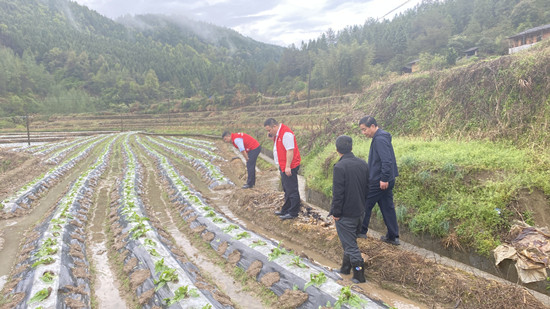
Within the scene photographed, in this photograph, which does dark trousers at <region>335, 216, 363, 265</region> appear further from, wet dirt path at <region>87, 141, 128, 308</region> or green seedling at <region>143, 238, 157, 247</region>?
→ green seedling at <region>143, 238, 157, 247</region>

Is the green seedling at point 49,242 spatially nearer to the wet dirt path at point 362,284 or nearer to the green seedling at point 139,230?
the green seedling at point 139,230

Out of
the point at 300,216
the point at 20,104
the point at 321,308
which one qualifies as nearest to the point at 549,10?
the point at 300,216

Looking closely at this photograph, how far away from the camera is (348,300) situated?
3.14 metres

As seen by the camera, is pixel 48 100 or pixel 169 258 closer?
pixel 169 258

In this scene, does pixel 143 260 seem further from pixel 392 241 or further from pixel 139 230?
pixel 392 241

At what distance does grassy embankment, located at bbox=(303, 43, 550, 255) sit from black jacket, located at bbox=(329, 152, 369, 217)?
2016 mm

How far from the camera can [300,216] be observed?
631 cm

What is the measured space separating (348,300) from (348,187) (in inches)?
51.2

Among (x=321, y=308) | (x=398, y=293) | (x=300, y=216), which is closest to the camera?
(x=321, y=308)

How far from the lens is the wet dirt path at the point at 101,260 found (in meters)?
4.02

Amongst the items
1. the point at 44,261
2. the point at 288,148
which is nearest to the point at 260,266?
the point at 288,148

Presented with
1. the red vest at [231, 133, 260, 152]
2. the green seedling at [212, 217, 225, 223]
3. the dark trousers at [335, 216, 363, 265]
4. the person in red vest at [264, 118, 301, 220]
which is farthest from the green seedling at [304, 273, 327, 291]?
the red vest at [231, 133, 260, 152]

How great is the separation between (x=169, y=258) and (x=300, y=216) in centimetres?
287

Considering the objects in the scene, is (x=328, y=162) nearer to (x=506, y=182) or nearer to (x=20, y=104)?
(x=506, y=182)
